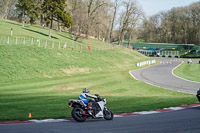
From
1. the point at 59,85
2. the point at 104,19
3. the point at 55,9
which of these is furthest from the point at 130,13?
the point at 59,85

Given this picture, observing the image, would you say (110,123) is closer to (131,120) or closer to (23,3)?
(131,120)

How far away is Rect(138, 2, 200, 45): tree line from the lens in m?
147

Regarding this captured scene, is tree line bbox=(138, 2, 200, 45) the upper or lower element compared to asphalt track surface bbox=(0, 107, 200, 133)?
upper

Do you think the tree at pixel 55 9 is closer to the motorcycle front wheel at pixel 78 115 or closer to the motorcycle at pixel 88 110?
the motorcycle at pixel 88 110

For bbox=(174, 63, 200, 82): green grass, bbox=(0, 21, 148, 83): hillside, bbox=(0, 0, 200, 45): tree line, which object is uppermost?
bbox=(0, 0, 200, 45): tree line

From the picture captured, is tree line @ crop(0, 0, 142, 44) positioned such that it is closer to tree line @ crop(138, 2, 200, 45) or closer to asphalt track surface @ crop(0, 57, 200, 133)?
tree line @ crop(138, 2, 200, 45)

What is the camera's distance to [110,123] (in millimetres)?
12555

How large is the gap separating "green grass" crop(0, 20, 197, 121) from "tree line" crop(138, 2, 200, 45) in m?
89.7

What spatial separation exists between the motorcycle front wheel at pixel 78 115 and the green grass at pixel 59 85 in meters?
1.52

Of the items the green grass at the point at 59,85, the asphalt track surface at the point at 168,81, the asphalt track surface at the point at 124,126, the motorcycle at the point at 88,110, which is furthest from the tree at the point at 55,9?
the asphalt track surface at the point at 124,126

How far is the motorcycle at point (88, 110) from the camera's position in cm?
1275

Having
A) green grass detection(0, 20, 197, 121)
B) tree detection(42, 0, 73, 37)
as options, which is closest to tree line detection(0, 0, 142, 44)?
tree detection(42, 0, 73, 37)

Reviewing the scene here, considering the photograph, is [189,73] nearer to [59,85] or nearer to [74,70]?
[74,70]

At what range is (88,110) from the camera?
13.0 m
